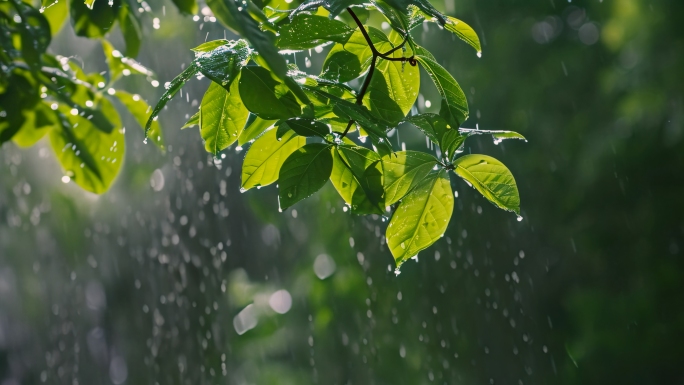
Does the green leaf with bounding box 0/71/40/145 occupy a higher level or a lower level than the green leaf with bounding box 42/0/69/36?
lower

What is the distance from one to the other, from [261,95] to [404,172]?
0.32 feet

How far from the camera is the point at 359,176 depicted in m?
0.32

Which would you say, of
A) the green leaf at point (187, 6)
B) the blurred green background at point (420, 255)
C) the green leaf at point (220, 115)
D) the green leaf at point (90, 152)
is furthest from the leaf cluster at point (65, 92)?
the blurred green background at point (420, 255)

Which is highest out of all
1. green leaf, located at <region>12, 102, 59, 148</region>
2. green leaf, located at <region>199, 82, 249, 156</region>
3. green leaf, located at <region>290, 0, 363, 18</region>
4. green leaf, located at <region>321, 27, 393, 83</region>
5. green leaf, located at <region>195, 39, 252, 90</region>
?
green leaf, located at <region>290, 0, 363, 18</region>

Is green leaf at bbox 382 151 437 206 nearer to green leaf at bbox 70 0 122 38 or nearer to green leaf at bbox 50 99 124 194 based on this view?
green leaf at bbox 70 0 122 38

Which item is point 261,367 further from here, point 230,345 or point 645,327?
point 645,327

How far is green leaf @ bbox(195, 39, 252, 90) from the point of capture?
0.27 m

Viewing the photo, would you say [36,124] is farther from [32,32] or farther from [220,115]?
[220,115]

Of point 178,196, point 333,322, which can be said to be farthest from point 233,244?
point 333,322

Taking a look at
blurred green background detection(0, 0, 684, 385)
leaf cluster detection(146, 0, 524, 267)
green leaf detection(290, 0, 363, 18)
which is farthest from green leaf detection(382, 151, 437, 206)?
blurred green background detection(0, 0, 684, 385)

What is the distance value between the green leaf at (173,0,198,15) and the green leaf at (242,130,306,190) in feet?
0.47

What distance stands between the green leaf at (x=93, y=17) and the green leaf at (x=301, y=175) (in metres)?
0.15

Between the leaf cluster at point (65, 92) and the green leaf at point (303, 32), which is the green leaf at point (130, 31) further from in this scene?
the green leaf at point (303, 32)

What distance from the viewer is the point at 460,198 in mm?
1409
